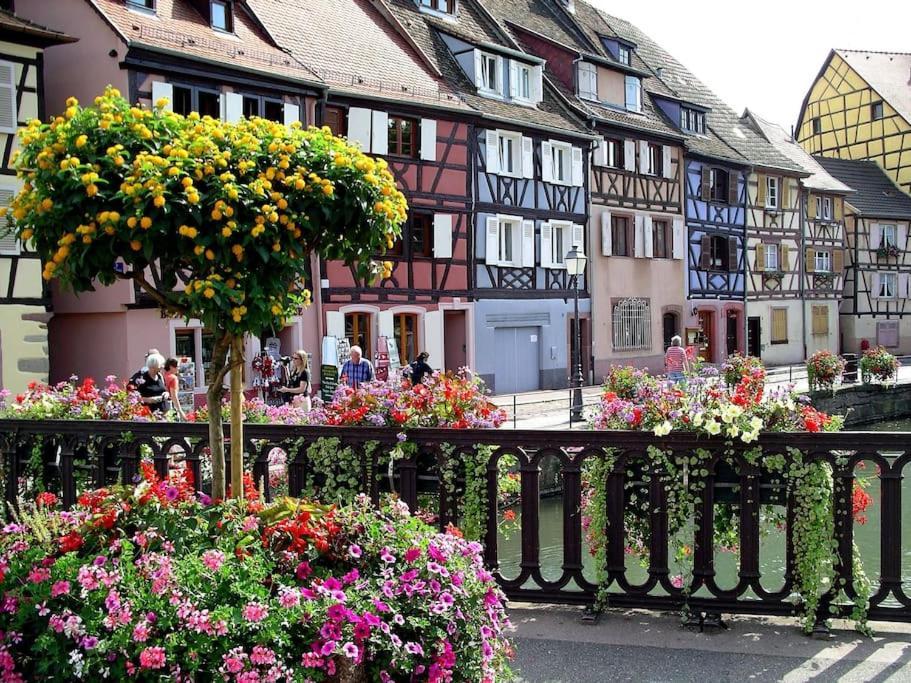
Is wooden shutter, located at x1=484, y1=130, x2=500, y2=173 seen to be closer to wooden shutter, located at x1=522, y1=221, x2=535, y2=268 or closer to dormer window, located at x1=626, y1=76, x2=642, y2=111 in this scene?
wooden shutter, located at x1=522, y1=221, x2=535, y2=268

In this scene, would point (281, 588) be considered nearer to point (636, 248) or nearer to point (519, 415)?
point (519, 415)

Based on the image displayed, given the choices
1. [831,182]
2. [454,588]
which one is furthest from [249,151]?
[831,182]

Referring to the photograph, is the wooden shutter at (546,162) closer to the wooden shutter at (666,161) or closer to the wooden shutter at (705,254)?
the wooden shutter at (666,161)

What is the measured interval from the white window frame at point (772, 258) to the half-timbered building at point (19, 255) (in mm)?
28953

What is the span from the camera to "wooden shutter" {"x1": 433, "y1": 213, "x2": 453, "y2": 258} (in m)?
24.9

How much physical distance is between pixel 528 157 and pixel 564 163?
1843 millimetres

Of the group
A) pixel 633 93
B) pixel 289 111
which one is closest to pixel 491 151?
pixel 289 111

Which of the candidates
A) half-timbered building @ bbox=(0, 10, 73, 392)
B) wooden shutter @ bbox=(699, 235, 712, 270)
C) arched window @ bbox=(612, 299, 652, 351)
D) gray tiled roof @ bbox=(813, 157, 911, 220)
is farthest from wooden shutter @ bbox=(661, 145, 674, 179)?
half-timbered building @ bbox=(0, 10, 73, 392)

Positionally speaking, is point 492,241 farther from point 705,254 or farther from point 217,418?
point 217,418

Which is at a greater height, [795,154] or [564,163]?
[795,154]

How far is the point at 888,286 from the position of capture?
46688 mm

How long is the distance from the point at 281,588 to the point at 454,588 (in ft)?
2.00

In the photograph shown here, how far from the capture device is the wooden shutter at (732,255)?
37188 millimetres

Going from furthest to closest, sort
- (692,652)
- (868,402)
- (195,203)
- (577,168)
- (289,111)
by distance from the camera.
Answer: (577,168), (868,402), (289,111), (692,652), (195,203)
